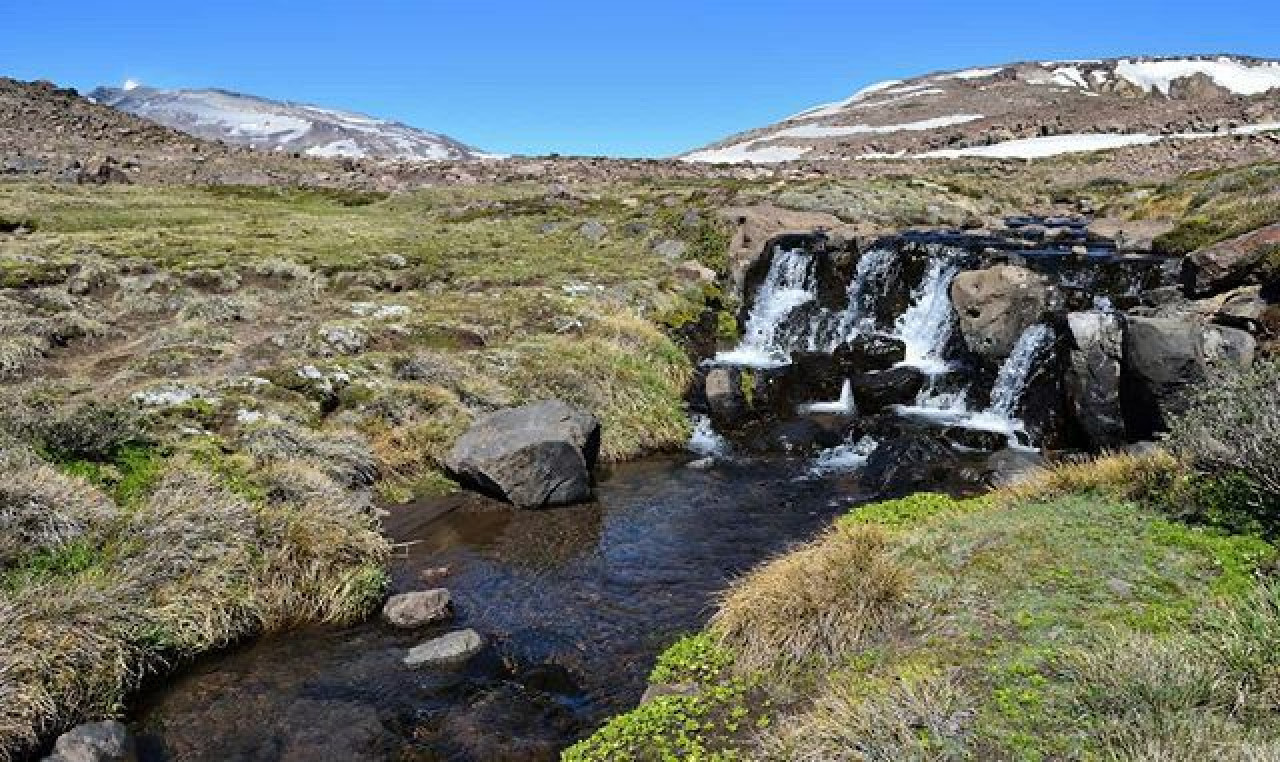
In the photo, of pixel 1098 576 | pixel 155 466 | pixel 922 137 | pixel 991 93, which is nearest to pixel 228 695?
pixel 155 466

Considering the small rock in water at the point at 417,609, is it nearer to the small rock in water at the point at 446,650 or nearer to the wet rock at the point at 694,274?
the small rock in water at the point at 446,650

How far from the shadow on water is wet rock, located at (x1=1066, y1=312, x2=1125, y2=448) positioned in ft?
18.8

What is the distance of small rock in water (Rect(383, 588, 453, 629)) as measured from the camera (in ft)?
36.1

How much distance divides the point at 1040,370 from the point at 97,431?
19.2m

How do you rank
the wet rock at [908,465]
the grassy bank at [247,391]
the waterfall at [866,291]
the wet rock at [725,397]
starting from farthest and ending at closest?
the waterfall at [866,291] → the wet rock at [725,397] → the wet rock at [908,465] → the grassy bank at [247,391]

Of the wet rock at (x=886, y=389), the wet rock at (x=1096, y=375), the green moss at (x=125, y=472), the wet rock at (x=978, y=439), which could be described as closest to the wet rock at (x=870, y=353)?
the wet rock at (x=886, y=389)

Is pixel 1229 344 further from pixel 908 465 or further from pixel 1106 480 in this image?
pixel 1106 480

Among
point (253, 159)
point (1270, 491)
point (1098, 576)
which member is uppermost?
point (253, 159)

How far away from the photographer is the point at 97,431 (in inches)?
513

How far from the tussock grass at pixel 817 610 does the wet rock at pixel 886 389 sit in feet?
43.2

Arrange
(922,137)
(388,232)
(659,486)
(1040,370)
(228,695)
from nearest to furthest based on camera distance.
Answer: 1. (228,695)
2. (659,486)
3. (1040,370)
4. (388,232)
5. (922,137)

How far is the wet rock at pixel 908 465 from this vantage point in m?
16.5

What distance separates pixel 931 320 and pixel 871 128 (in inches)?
3760

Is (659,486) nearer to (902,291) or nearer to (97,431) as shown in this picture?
(97,431)
